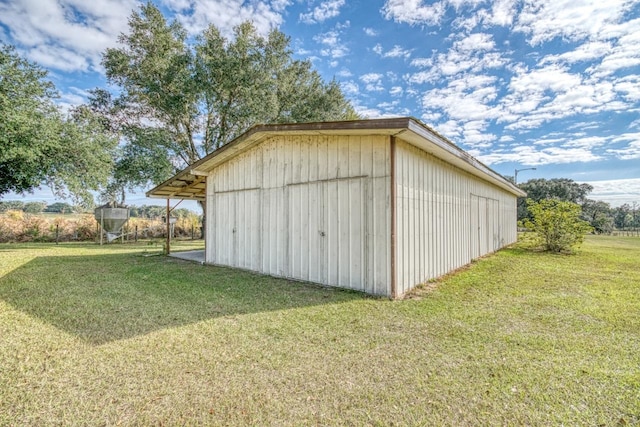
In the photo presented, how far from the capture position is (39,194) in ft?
44.1

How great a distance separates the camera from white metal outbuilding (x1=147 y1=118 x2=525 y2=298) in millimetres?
5199

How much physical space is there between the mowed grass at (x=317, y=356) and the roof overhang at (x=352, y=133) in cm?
281

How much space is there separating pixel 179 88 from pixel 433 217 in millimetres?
13787

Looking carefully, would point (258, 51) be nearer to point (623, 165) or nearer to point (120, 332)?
point (120, 332)

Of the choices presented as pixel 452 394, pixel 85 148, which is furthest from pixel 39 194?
pixel 452 394

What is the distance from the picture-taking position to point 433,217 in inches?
257

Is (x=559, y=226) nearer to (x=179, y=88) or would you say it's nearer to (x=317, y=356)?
(x=317, y=356)

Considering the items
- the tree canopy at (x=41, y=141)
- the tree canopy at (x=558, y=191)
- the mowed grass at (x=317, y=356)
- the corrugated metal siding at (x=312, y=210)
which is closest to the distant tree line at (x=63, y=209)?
the tree canopy at (x=41, y=141)

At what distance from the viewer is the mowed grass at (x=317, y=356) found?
213 centimetres

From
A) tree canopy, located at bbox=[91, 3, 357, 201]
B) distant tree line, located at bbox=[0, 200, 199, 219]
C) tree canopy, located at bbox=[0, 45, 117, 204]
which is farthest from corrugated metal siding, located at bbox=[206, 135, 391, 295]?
distant tree line, located at bbox=[0, 200, 199, 219]

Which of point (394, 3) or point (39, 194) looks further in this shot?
point (39, 194)

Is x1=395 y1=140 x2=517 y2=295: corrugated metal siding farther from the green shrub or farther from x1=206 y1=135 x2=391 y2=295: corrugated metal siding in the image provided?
the green shrub

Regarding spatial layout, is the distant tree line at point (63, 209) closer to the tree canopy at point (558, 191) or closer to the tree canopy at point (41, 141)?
the tree canopy at point (41, 141)

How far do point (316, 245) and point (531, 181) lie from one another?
42910mm
